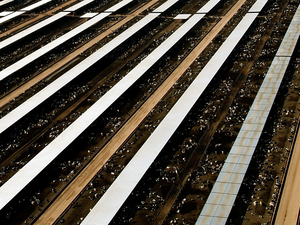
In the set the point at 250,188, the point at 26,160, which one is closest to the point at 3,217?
the point at 26,160

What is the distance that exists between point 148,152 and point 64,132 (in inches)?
332

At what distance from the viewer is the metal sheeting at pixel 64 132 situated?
97.5 ft

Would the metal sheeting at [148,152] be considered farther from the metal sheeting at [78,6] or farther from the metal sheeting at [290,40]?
the metal sheeting at [78,6]

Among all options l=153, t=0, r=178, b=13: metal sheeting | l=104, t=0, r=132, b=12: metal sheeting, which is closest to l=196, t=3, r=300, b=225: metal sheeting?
l=153, t=0, r=178, b=13: metal sheeting

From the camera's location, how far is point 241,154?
31188 millimetres

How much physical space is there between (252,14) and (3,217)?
46914 millimetres

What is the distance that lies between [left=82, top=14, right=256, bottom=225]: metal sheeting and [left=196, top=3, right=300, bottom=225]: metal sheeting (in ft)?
17.4

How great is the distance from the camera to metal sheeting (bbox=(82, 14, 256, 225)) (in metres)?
26.8

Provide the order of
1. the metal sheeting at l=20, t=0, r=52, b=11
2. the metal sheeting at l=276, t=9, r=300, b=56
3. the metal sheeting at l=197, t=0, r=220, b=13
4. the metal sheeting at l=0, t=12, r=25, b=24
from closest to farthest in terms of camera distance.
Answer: the metal sheeting at l=276, t=9, r=300, b=56, the metal sheeting at l=197, t=0, r=220, b=13, the metal sheeting at l=0, t=12, r=25, b=24, the metal sheeting at l=20, t=0, r=52, b=11

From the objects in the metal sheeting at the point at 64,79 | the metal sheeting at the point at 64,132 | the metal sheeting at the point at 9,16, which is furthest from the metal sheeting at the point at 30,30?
the metal sheeting at the point at 64,132

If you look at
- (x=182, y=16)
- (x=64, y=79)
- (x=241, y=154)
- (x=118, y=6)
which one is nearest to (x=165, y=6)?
(x=182, y=16)

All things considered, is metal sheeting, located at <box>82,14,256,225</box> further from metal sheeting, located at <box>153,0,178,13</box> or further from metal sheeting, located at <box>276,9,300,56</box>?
metal sheeting, located at <box>153,0,178,13</box>

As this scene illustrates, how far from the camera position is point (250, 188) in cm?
2853

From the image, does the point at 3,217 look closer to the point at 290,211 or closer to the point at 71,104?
the point at 71,104
